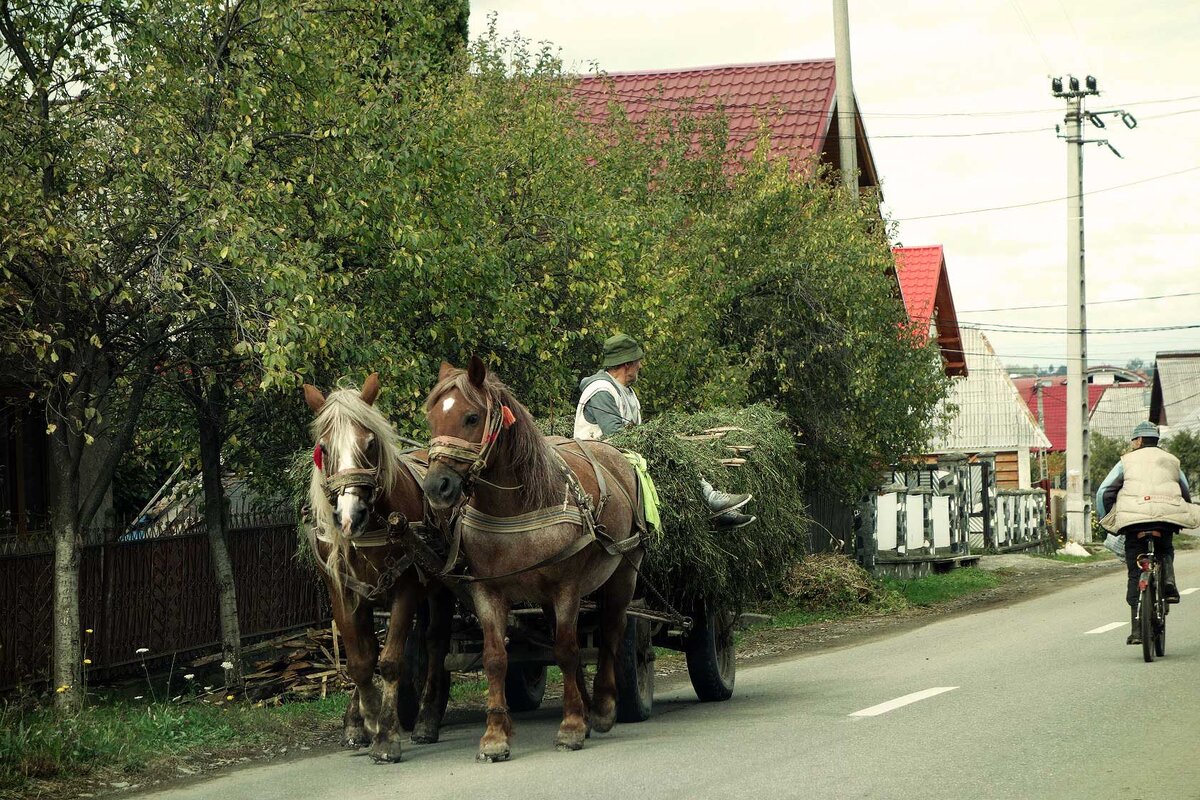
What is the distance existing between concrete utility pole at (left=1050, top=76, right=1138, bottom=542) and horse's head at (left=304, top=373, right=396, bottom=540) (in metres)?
25.9

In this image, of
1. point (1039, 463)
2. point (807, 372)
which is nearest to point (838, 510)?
point (807, 372)

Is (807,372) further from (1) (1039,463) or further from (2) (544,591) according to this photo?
(1) (1039,463)

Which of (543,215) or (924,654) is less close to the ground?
(543,215)

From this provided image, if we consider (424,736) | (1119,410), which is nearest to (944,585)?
(424,736)

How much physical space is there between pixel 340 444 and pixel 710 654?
384cm

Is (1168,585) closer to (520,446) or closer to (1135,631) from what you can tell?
(1135,631)

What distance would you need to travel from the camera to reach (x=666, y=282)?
14.0m

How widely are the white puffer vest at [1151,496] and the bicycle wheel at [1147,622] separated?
1.83ft

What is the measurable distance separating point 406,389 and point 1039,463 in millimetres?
54846

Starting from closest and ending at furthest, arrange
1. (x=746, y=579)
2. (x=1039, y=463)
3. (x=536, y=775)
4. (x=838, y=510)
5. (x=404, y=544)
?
(x=536, y=775), (x=404, y=544), (x=746, y=579), (x=838, y=510), (x=1039, y=463)

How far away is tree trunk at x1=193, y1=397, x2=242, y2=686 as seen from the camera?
1245cm

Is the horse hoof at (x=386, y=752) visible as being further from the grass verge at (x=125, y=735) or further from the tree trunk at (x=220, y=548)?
the tree trunk at (x=220, y=548)

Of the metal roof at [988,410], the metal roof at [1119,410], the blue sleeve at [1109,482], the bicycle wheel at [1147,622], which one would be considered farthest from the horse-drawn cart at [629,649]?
the metal roof at [1119,410]

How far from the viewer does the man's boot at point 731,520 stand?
9.65 meters
